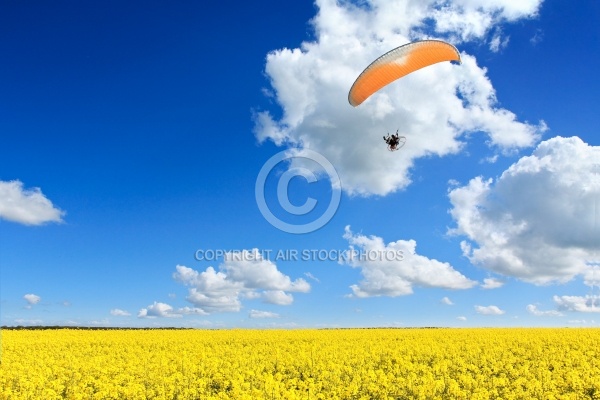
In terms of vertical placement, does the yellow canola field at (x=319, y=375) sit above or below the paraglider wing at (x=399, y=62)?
below

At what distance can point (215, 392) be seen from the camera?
37.7ft

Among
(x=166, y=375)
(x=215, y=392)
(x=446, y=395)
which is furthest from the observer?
(x=166, y=375)

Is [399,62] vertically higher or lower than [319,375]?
higher

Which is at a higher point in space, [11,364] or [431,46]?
[431,46]

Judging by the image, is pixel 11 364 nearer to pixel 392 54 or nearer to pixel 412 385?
pixel 412 385

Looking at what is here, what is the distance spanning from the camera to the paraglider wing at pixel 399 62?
18609mm

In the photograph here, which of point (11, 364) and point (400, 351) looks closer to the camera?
point (11, 364)

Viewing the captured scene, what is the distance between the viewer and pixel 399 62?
63.9 ft

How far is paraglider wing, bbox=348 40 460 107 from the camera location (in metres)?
18.6

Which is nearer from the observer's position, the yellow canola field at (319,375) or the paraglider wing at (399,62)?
the yellow canola field at (319,375)

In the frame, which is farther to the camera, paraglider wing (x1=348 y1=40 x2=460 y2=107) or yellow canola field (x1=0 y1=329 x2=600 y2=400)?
paraglider wing (x1=348 y1=40 x2=460 y2=107)

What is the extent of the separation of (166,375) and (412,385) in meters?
6.37

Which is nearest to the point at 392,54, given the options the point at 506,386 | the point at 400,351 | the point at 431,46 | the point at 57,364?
the point at 431,46

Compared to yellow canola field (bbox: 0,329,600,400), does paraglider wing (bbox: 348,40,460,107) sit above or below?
above
